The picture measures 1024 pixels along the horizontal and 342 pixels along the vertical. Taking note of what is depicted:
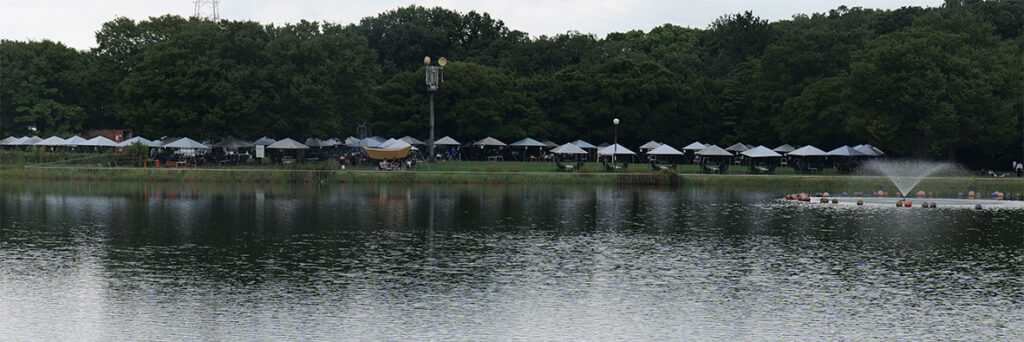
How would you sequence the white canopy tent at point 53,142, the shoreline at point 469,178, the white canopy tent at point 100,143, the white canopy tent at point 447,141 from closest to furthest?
the shoreline at point 469,178 < the white canopy tent at point 100,143 < the white canopy tent at point 53,142 < the white canopy tent at point 447,141

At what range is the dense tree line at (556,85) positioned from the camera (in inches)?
3548

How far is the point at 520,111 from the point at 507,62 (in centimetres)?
2112

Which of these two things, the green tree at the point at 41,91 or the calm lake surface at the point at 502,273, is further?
the green tree at the point at 41,91

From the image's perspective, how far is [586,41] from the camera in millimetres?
152500

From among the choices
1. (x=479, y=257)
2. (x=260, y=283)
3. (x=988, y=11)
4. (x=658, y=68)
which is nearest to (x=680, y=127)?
(x=658, y=68)

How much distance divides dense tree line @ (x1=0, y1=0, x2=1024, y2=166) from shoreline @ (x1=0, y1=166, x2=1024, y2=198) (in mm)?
9976

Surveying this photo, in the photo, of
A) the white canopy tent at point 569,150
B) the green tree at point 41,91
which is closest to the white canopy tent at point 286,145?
the white canopy tent at point 569,150

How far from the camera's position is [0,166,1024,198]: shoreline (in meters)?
82.1

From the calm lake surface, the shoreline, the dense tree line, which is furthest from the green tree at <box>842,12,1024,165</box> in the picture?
the calm lake surface

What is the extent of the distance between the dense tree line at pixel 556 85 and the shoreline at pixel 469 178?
9.98 meters

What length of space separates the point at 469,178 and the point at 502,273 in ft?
172

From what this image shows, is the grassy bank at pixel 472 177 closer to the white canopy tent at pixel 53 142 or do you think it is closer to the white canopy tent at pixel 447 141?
the white canopy tent at pixel 53 142

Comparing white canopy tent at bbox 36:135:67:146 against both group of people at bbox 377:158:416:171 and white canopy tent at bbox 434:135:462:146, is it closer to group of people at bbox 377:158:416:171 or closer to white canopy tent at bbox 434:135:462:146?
group of people at bbox 377:158:416:171

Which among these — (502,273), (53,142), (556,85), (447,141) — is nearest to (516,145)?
(447,141)
